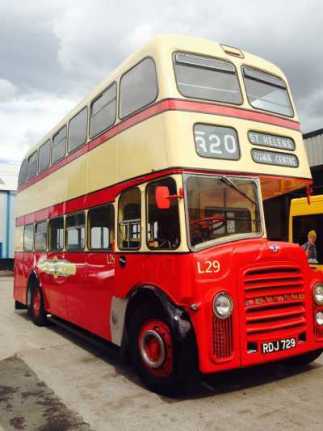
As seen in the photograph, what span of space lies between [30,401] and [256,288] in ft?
9.19

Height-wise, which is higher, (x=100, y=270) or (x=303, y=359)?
(x=100, y=270)

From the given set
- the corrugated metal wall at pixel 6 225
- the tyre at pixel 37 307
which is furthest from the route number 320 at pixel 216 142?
the corrugated metal wall at pixel 6 225

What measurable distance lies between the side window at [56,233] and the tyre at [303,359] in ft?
15.4

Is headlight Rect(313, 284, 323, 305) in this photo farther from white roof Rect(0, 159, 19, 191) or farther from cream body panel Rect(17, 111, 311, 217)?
white roof Rect(0, 159, 19, 191)

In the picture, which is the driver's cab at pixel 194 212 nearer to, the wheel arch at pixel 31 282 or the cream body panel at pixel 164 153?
the cream body panel at pixel 164 153

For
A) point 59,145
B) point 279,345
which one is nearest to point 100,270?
point 279,345

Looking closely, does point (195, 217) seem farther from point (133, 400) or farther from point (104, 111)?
point (104, 111)

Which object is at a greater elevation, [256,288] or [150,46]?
[150,46]

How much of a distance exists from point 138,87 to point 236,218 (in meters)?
2.21

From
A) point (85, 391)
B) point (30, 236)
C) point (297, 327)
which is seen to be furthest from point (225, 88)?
point (30, 236)

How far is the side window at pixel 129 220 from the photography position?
19.4 ft

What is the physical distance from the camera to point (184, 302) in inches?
196

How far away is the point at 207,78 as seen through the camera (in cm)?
587

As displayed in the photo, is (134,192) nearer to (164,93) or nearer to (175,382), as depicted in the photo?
(164,93)
